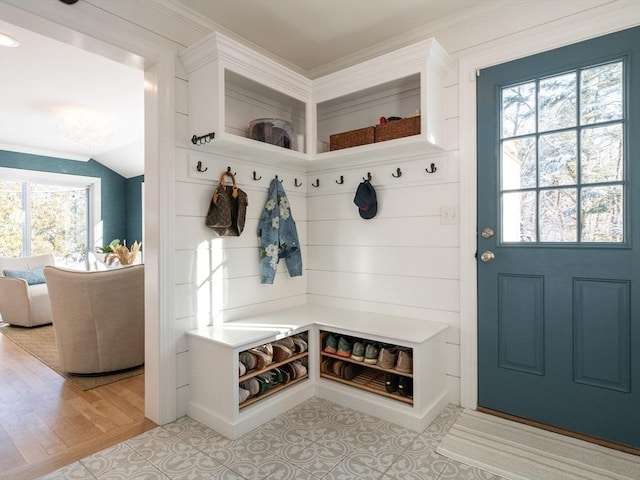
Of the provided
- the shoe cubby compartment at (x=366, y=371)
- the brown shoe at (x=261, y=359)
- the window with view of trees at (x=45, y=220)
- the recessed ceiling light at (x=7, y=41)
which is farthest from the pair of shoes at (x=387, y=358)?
the window with view of trees at (x=45, y=220)

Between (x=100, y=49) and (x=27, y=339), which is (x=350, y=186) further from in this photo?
(x=27, y=339)

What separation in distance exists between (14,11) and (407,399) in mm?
2664

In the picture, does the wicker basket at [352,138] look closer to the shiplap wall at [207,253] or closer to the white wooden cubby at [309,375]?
the shiplap wall at [207,253]

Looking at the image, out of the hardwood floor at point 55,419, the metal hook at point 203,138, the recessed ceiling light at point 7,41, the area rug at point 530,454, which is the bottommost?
the hardwood floor at point 55,419

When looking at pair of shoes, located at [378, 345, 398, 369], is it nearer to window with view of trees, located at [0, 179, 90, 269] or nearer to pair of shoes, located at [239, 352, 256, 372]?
pair of shoes, located at [239, 352, 256, 372]

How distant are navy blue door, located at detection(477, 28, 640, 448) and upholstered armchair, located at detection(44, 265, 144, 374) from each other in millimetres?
2553

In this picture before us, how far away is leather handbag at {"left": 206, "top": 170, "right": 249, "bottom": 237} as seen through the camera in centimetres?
229

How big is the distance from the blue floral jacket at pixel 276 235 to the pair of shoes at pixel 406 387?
1.09 meters

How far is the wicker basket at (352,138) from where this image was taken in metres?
2.38

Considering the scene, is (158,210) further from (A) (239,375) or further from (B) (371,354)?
(B) (371,354)

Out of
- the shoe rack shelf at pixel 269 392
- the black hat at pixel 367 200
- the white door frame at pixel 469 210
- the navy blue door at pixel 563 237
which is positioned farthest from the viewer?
the black hat at pixel 367 200

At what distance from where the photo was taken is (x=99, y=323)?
112 inches

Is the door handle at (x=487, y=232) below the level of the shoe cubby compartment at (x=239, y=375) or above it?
above

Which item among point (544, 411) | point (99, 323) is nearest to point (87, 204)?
point (99, 323)
